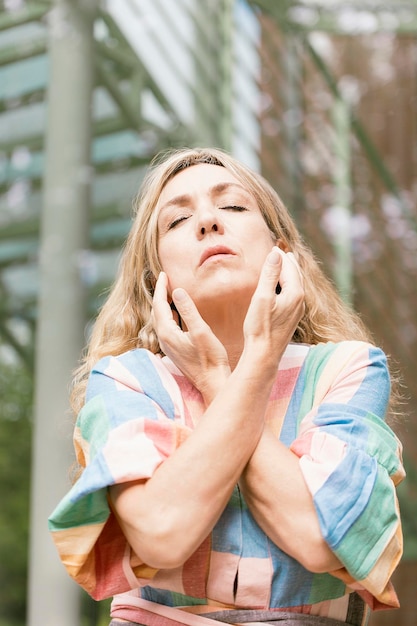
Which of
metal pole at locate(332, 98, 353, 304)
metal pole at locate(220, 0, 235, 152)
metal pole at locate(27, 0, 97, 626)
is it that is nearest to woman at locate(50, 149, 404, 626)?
metal pole at locate(27, 0, 97, 626)

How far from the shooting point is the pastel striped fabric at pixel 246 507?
865 mm

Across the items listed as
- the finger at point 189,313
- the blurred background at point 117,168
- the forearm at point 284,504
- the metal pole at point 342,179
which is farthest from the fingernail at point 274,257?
the metal pole at point 342,179

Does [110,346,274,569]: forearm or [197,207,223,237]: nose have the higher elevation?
[197,207,223,237]: nose

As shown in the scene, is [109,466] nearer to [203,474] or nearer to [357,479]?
[203,474]

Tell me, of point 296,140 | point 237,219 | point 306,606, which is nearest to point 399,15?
point 296,140

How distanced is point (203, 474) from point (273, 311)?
232 millimetres

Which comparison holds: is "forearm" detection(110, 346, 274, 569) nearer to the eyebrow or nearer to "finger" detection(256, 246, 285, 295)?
"finger" detection(256, 246, 285, 295)

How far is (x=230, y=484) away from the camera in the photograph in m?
0.87

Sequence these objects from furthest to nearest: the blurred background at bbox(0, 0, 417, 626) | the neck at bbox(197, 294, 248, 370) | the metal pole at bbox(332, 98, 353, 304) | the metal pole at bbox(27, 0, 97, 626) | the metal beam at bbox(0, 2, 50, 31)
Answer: the metal pole at bbox(332, 98, 353, 304)
the metal beam at bbox(0, 2, 50, 31)
the blurred background at bbox(0, 0, 417, 626)
the metal pole at bbox(27, 0, 97, 626)
the neck at bbox(197, 294, 248, 370)

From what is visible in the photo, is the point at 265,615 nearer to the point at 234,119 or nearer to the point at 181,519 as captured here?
the point at 181,519

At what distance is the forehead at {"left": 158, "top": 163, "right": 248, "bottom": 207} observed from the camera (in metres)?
1.15

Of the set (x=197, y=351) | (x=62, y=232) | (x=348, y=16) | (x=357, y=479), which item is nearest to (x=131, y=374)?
(x=197, y=351)

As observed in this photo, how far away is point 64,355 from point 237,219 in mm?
1682

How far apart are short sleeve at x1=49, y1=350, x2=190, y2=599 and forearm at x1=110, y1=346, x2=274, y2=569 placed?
3 cm
